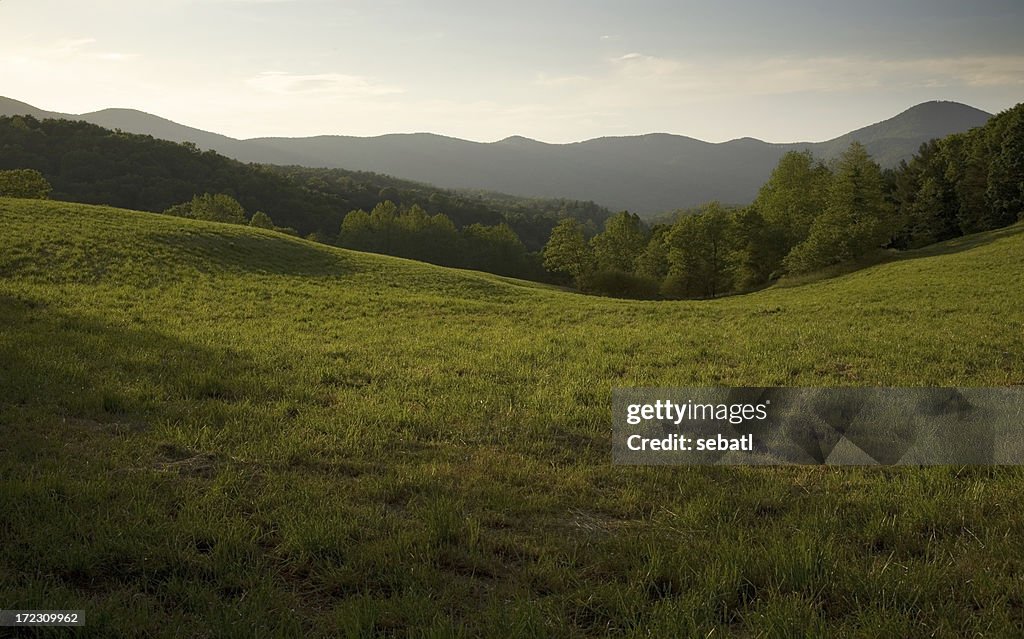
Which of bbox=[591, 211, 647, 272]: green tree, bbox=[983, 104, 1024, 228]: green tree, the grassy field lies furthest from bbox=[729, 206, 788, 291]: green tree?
the grassy field

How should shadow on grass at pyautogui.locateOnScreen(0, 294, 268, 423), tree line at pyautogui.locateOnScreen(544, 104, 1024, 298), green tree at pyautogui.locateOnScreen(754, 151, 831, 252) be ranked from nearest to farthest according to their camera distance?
shadow on grass at pyautogui.locateOnScreen(0, 294, 268, 423) < tree line at pyautogui.locateOnScreen(544, 104, 1024, 298) < green tree at pyautogui.locateOnScreen(754, 151, 831, 252)

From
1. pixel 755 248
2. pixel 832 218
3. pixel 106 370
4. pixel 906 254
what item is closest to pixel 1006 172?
pixel 906 254

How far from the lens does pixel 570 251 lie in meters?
81.6

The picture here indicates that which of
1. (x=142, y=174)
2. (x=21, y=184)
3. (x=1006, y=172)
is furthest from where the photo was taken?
(x=142, y=174)

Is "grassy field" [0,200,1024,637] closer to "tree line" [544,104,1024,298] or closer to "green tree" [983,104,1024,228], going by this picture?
"tree line" [544,104,1024,298]

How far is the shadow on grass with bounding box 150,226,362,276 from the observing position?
25.8m

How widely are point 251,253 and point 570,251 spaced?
57749 mm

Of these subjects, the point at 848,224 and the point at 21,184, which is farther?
the point at 21,184

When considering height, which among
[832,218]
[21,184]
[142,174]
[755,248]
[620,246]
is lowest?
[755,248]

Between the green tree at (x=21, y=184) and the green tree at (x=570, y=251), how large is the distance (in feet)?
201

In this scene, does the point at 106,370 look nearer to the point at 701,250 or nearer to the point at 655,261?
the point at 701,250

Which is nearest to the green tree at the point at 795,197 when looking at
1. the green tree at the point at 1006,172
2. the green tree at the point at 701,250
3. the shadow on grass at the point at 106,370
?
the green tree at the point at 701,250

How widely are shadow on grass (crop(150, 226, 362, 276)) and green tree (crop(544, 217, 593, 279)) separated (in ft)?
167

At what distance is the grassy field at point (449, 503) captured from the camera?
3752 millimetres
